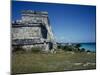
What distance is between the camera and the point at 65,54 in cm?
280

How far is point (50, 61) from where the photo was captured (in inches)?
108

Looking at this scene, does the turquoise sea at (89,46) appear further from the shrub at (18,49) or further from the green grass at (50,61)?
the shrub at (18,49)

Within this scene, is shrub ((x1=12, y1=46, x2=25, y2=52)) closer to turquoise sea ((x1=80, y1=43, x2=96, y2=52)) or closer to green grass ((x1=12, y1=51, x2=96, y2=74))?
green grass ((x1=12, y1=51, x2=96, y2=74))

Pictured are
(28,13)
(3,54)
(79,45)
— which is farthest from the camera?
(79,45)

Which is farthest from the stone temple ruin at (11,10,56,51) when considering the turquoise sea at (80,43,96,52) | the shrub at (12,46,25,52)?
the turquoise sea at (80,43,96,52)

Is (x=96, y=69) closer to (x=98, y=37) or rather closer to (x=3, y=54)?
(x=98, y=37)

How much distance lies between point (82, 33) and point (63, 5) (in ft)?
1.65

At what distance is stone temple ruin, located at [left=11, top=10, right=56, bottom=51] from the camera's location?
102 inches

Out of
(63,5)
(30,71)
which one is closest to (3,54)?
(30,71)

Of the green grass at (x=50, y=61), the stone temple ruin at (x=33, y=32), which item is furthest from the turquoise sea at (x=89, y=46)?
the stone temple ruin at (x=33, y=32)

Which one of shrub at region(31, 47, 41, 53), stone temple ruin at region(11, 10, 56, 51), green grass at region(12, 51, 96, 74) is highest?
stone temple ruin at region(11, 10, 56, 51)

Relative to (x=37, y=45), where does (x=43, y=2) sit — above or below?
above

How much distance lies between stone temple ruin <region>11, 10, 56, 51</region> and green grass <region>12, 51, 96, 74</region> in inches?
4.8

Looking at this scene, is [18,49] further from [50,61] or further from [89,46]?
[89,46]
